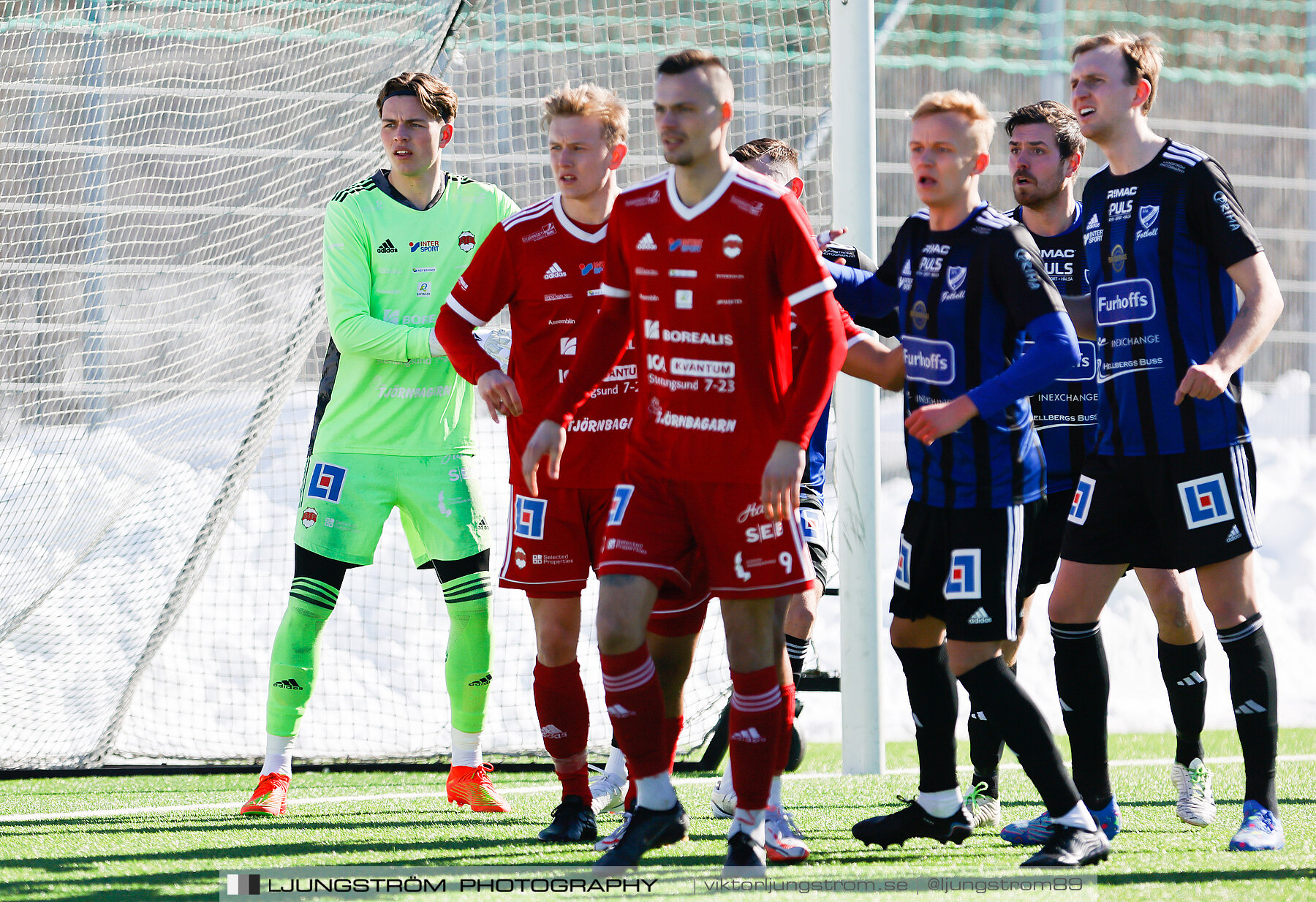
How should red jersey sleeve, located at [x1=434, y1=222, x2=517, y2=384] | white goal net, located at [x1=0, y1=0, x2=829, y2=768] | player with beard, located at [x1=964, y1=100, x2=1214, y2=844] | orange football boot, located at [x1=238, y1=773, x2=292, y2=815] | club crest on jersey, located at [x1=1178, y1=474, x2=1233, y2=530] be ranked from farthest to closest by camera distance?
1. white goal net, located at [x1=0, y1=0, x2=829, y2=768]
2. orange football boot, located at [x1=238, y1=773, x2=292, y2=815]
3. player with beard, located at [x1=964, y1=100, x2=1214, y2=844]
4. red jersey sleeve, located at [x1=434, y1=222, x2=517, y2=384]
5. club crest on jersey, located at [x1=1178, y1=474, x2=1233, y2=530]

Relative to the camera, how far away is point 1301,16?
32.2 ft

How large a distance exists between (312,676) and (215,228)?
236cm

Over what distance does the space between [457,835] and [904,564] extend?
4.88ft

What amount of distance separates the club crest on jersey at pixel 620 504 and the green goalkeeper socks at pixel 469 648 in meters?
1.14

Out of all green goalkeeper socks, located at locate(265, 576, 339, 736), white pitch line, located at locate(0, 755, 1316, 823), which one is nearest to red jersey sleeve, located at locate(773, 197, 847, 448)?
green goalkeeper socks, located at locate(265, 576, 339, 736)

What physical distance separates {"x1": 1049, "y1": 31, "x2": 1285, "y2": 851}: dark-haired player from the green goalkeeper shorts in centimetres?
180

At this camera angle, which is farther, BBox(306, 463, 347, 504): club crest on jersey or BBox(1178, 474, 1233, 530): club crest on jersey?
BBox(306, 463, 347, 504): club crest on jersey

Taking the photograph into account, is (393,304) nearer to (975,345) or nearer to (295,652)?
(295,652)

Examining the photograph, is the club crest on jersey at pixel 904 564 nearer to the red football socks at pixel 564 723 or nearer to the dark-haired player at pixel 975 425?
the dark-haired player at pixel 975 425

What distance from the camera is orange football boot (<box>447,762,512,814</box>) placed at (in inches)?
167

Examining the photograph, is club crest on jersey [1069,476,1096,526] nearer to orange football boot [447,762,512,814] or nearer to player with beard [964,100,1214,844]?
player with beard [964,100,1214,844]

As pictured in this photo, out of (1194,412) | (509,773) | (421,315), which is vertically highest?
(421,315)

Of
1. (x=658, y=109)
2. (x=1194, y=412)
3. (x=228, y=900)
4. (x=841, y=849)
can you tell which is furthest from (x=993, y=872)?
(x=658, y=109)

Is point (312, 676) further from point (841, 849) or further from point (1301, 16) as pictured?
point (1301, 16)
